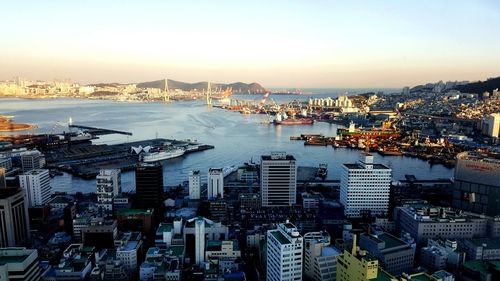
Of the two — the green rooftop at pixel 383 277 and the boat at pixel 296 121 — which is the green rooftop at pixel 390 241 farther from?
the boat at pixel 296 121

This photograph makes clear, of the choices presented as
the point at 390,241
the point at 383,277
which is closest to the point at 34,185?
the point at 390,241

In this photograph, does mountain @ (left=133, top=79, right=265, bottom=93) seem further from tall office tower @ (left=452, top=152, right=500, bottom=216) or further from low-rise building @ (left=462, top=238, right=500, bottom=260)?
low-rise building @ (left=462, top=238, right=500, bottom=260)

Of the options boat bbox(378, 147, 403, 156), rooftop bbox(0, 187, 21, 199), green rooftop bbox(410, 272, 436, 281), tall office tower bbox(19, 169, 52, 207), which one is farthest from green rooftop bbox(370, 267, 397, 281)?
boat bbox(378, 147, 403, 156)

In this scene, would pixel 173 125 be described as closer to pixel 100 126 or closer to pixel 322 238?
pixel 100 126

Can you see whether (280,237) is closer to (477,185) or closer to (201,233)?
(201,233)

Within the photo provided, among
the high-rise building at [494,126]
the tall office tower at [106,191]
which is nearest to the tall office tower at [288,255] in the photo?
the tall office tower at [106,191]
